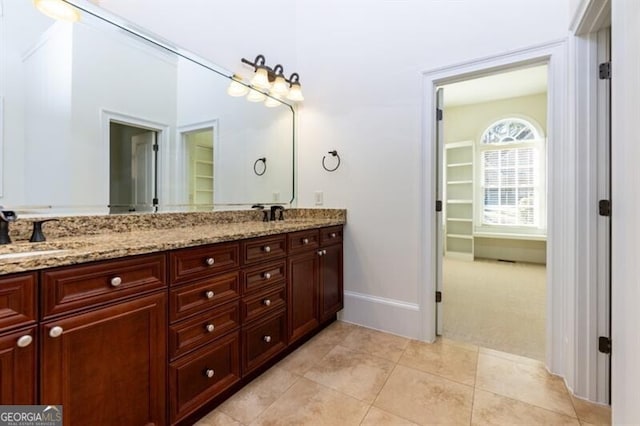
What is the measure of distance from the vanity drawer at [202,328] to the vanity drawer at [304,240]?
0.55 metres

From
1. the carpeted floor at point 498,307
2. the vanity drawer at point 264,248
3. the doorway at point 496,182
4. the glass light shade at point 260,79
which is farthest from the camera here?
the doorway at point 496,182

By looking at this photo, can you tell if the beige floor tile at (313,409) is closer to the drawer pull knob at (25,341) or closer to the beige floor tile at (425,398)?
the beige floor tile at (425,398)

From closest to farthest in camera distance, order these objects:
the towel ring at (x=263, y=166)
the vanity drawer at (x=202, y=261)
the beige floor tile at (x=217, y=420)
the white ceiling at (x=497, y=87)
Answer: the vanity drawer at (x=202, y=261) → the beige floor tile at (x=217, y=420) → the towel ring at (x=263, y=166) → the white ceiling at (x=497, y=87)

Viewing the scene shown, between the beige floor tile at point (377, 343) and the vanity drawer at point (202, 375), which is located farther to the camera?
the beige floor tile at point (377, 343)

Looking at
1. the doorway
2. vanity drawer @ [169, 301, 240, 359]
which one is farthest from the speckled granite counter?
the doorway

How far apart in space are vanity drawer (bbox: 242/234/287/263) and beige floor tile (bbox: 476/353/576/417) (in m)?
1.39

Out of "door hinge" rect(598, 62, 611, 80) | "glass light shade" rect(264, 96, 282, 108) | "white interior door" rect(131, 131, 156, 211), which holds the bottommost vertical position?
"white interior door" rect(131, 131, 156, 211)

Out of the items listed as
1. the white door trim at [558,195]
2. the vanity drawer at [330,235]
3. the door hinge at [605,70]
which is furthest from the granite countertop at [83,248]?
the door hinge at [605,70]

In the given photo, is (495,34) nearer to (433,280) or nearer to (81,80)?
(433,280)

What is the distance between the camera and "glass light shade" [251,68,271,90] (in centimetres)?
234

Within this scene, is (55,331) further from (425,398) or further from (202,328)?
(425,398)

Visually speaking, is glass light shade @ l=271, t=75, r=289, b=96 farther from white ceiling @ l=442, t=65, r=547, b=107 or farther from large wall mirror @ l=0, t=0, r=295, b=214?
white ceiling @ l=442, t=65, r=547, b=107

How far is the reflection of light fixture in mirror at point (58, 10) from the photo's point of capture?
1322 millimetres

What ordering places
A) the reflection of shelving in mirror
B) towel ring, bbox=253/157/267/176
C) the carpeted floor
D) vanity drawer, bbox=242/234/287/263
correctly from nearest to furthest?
1. vanity drawer, bbox=242/234/287/263
2. the carpeted floor
3. towel ring, bbox=253/157/267/176
4. the reflection of shelving in mirror
